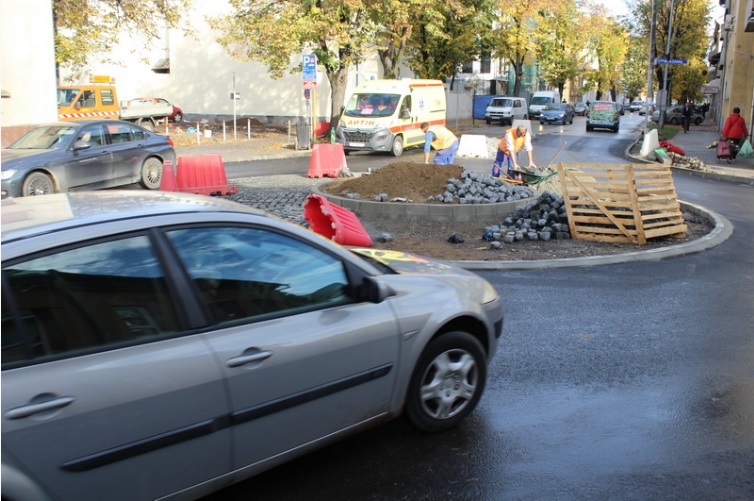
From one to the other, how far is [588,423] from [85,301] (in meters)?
3.12

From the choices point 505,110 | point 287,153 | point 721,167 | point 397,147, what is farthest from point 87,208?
point 505,110

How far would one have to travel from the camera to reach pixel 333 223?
8.91 metres

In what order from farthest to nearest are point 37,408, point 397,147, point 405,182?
point 397,147 < point 405,182 < point 37,408

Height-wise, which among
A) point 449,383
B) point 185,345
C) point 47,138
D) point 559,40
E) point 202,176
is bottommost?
point 449,383

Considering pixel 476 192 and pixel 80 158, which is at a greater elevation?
pixel 80 158

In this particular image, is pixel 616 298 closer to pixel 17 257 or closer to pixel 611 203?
pixel 611 203

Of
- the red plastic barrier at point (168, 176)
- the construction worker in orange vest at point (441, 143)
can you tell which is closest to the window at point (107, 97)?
the red plastic barrier at point (168, 176)

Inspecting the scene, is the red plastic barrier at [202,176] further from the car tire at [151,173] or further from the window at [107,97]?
the window at [107,97]

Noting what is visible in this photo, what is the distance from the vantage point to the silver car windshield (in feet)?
44.3

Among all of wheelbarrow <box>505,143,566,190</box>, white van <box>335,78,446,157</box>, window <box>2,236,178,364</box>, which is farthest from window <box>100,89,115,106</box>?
window <box>2,236,178,364</box>

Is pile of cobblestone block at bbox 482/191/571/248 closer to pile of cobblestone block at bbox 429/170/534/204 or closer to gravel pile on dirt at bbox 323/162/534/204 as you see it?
pile of cobblestone block at bbox 429/170/534/204

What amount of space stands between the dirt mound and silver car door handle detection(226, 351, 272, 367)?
8.63m

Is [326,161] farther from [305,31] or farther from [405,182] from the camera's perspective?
[305,31]

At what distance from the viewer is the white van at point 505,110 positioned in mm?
50188
